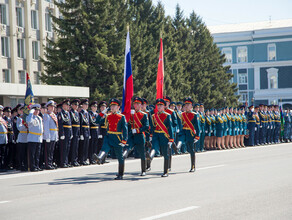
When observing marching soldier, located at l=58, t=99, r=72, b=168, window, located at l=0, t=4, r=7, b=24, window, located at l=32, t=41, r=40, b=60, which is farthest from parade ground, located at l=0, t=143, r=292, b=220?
window, located at l=32, t=41, r=40, b=60

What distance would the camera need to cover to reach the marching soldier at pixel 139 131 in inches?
504

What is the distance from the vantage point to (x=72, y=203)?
352 inches

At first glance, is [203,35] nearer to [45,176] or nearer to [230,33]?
[230,33]

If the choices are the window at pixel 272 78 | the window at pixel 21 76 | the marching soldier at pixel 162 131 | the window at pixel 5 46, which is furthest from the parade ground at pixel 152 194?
the window at pixel 272 78

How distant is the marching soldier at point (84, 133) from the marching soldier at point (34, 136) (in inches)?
68.5

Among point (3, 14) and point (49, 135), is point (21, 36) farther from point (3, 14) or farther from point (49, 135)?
point (49, 135)

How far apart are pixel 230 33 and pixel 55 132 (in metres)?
59.3

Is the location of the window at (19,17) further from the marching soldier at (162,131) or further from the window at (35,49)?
the marching soldier at (162,131)

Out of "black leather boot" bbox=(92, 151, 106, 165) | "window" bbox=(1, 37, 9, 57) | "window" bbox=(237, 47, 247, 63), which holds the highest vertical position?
"window" bbox=(237, 47, 247, 63)

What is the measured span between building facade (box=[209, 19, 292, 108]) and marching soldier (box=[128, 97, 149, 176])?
5466 cm

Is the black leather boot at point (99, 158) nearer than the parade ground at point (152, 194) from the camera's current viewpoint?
No

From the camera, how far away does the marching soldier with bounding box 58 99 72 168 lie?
1548 cm

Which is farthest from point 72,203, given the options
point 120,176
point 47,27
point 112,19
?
point 47,27

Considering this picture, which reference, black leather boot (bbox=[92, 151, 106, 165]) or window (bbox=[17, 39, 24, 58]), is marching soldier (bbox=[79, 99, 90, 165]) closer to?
black leather boot (bbox=[92, 151, 106, 165])
